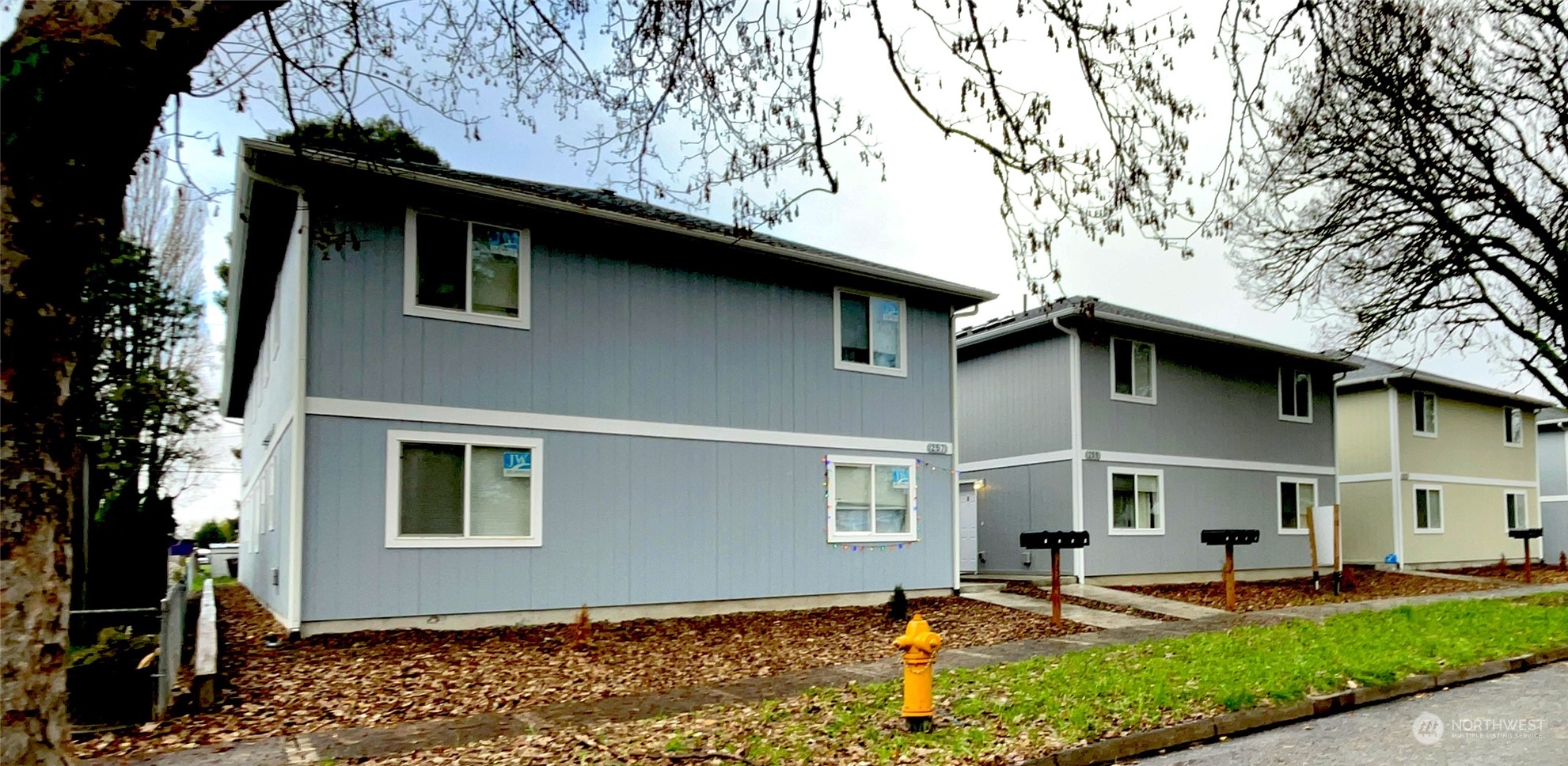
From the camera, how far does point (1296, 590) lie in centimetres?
2048

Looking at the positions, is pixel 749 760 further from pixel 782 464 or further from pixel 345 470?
pixel 782 464

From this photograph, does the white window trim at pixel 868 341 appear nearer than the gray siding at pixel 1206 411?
Yes

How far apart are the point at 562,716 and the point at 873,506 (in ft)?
29.3

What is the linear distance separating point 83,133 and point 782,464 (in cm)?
1166

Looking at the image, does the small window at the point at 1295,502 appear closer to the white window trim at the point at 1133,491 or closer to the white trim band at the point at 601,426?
the white window trim at the point at 1133,491

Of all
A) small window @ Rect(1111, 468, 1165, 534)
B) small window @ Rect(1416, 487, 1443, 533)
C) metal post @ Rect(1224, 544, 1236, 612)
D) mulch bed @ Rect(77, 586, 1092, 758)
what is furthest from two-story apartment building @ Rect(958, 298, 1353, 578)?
mulch bed @ Rect(77, 586, 1092, 758)

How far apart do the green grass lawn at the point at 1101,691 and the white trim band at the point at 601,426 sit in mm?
5825

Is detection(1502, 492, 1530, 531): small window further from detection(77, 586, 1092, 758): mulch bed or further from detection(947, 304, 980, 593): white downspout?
detection(77, 586, 1092, 758): mulch bed

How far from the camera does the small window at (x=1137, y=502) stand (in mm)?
20458

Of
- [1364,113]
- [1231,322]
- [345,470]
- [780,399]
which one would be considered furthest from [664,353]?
[1231,322]

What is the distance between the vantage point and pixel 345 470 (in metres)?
11.8

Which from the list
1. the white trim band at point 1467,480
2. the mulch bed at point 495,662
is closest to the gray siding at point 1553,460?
the white trim band at point 1467,480

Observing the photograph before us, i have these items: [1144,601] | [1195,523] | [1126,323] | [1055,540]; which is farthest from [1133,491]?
[1055,540]

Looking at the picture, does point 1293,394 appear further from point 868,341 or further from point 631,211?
point 631,211
